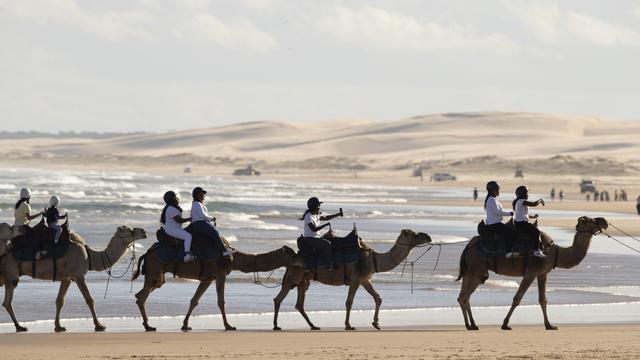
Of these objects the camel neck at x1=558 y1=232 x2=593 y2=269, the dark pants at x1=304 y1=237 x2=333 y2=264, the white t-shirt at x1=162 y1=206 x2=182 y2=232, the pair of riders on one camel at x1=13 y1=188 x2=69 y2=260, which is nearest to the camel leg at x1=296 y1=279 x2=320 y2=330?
the dark pants at x1=304 y1=237 x2=333 y2=264

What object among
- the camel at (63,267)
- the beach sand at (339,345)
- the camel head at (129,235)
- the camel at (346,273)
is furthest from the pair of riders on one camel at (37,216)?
the camel at (346,273)

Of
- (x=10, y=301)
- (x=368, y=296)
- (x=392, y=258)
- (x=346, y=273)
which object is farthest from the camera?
(x=368, y=296)

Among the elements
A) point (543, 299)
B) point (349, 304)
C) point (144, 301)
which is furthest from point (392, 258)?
point (144, 301)

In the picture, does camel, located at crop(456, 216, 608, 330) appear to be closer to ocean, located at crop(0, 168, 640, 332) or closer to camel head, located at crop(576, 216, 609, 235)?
camel head, located at crop(576, 216, 609, 235)

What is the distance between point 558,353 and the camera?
1727cm

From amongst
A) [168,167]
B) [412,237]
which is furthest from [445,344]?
[168,167]

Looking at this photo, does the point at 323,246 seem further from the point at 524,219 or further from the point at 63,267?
the point at 63,267

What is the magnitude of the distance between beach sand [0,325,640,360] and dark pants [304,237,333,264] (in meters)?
1.37

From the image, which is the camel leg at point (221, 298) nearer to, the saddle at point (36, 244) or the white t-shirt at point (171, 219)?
the white t-shirt at point (171, 219)

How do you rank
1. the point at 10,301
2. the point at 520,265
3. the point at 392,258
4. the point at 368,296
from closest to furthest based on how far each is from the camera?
the point at 10,301
the point at 520,265
the point at 392,258
the point at 368,296

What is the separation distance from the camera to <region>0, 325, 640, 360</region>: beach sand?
55.9ft

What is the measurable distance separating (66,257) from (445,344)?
5936 millimetres

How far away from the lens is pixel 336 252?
2169cm

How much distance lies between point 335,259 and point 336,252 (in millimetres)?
102
